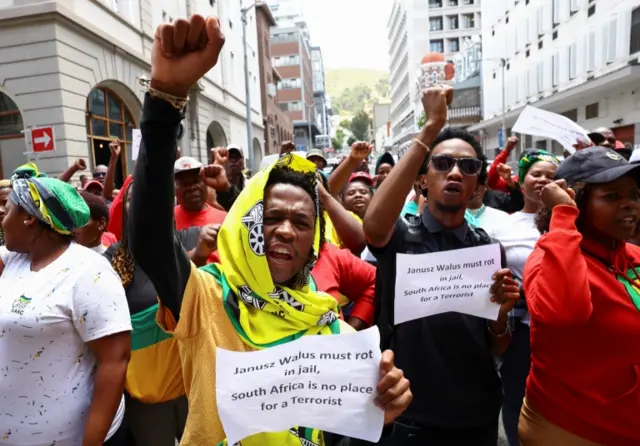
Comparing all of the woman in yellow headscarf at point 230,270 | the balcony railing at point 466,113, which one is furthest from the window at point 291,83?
the woman in yellow headscarf at point 230,270

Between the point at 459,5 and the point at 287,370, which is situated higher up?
the point at 459,5

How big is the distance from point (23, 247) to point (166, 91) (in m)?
1.30

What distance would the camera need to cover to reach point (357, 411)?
1.37m

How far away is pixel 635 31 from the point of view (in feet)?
55.8

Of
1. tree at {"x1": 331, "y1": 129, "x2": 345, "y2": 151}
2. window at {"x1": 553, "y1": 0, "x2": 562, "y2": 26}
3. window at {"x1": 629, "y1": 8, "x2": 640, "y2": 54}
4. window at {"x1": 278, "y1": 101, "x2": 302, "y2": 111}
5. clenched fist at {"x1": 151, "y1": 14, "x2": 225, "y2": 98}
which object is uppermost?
window at {"x1": 278, "y1": 101, "x2": 302, "y2": 111}

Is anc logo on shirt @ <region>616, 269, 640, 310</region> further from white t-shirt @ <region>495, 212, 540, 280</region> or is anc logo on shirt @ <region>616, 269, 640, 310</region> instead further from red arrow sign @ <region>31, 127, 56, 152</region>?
red arrow sign @ <region>31, 127, 56, 152</region>

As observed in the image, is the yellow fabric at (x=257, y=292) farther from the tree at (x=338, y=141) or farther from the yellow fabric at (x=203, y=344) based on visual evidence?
the tree at (x=338, y=141)

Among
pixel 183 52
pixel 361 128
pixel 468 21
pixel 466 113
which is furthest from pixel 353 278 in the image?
pixel 361 128

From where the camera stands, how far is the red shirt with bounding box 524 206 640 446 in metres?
1.84

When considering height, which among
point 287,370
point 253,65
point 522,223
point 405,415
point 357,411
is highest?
point 253,65

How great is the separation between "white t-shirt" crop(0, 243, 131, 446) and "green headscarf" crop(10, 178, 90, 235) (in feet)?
0.68

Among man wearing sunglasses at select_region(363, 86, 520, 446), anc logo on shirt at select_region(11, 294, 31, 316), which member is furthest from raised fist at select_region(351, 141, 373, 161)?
anc logo on shirt at select_region(11, 294, 31, 316)

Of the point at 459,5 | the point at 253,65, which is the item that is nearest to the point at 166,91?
the point at 253,65

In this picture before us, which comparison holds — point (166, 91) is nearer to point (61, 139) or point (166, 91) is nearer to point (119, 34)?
point (61, 139)
